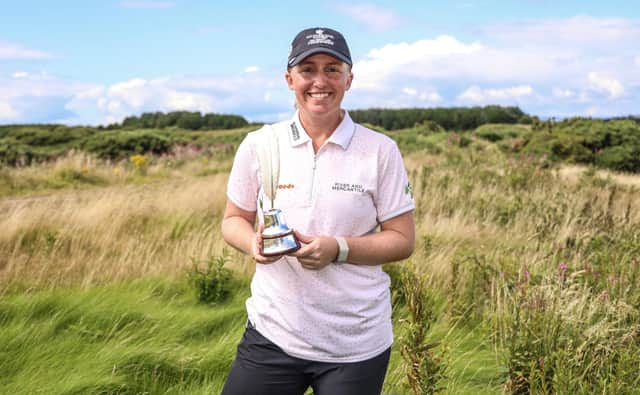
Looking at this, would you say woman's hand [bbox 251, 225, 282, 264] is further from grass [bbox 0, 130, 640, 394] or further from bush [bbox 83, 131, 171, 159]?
bush [bbox 83, 131, 171, 159]

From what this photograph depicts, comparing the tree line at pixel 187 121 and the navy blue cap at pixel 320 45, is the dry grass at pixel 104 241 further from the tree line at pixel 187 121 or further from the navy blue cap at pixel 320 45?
the tree line at pixel 187 121

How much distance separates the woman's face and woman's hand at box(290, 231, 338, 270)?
48 cm

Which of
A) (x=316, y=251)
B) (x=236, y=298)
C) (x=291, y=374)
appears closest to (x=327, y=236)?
(x=316, y=251)

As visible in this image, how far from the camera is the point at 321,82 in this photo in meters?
2.06

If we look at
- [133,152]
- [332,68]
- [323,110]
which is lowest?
[133,152]

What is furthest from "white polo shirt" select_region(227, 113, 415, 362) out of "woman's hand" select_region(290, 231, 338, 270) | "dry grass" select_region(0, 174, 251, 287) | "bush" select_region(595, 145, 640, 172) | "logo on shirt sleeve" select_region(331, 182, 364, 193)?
"bush" select_region(595, 145, 640, 172)

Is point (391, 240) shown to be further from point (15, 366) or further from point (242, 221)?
point (15, 366)

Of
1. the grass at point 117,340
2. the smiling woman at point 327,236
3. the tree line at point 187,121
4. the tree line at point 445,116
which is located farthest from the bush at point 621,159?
the tree line at point 187,121

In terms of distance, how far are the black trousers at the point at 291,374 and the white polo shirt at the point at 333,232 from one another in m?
0.04

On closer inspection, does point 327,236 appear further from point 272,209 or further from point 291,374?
point 291,374

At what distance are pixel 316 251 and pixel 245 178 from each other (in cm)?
48

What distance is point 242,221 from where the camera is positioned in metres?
2.20

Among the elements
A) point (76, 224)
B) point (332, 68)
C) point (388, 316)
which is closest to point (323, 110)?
point (332, 68)

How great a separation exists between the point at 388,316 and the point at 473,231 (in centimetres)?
583
